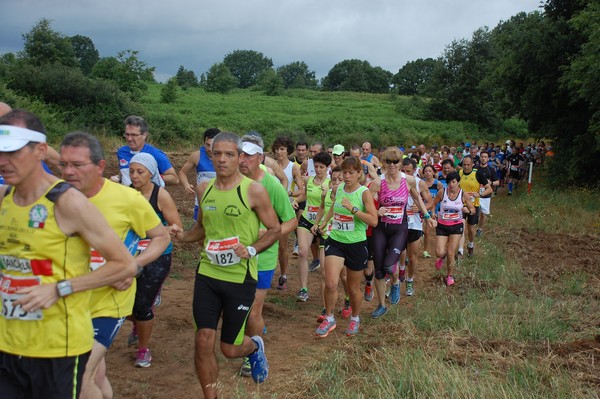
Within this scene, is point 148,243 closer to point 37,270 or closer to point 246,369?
point 246,369

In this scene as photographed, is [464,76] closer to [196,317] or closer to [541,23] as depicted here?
[541,23]

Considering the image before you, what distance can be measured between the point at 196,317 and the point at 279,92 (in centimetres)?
6701

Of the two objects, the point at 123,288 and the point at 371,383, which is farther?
the point at 371,383

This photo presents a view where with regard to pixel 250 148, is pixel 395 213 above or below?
below

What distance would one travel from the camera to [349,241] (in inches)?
265

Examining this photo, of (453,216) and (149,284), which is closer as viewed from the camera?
(149,284)

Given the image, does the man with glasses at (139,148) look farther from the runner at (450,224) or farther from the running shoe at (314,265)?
the runner at (450,224)

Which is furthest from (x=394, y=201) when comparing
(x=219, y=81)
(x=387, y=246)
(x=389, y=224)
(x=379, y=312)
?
(x=219, y=81)

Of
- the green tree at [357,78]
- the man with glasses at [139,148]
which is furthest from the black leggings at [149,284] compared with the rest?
the green tree at [357,78]

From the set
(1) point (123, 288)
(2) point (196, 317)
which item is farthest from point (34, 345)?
(2) point (196, 317)

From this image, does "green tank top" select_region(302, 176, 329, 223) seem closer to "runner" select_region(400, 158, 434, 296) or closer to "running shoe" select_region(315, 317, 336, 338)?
"runner" select_region(400, 158, 434, 296)

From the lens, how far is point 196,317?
4496 millimetres

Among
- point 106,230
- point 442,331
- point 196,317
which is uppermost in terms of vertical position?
point 106,230

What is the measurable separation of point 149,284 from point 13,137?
266 centimetres
